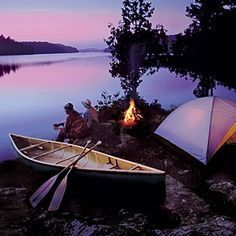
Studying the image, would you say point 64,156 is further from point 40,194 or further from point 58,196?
point 58,196

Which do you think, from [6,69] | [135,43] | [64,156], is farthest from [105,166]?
[6,69]

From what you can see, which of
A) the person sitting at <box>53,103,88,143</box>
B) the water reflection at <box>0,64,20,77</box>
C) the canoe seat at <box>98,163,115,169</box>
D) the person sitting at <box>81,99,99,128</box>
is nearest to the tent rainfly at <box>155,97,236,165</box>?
the canoe seat at <box>98,163,115,169</box>

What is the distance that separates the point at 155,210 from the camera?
7.09 meters

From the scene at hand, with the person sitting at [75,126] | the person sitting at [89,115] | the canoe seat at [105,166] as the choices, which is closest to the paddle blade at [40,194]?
the canoe seat at [105,166]

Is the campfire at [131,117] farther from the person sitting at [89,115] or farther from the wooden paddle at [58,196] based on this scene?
the wooden paddle at [58,196]

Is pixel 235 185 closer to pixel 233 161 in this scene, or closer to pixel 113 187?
pixel 233 161

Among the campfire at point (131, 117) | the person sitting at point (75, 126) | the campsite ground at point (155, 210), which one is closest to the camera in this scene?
the campsite ground at point (155, 210)

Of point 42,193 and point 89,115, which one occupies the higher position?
point 89,115

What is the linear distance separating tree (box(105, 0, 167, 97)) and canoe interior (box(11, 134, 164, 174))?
7766 mm

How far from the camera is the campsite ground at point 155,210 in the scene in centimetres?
636

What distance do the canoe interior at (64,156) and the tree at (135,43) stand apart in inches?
306

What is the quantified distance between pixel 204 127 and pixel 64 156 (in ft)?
14.5

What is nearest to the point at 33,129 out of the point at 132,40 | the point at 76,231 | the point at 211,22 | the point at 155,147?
the point at 132,40

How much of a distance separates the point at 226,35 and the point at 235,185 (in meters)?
12.9
